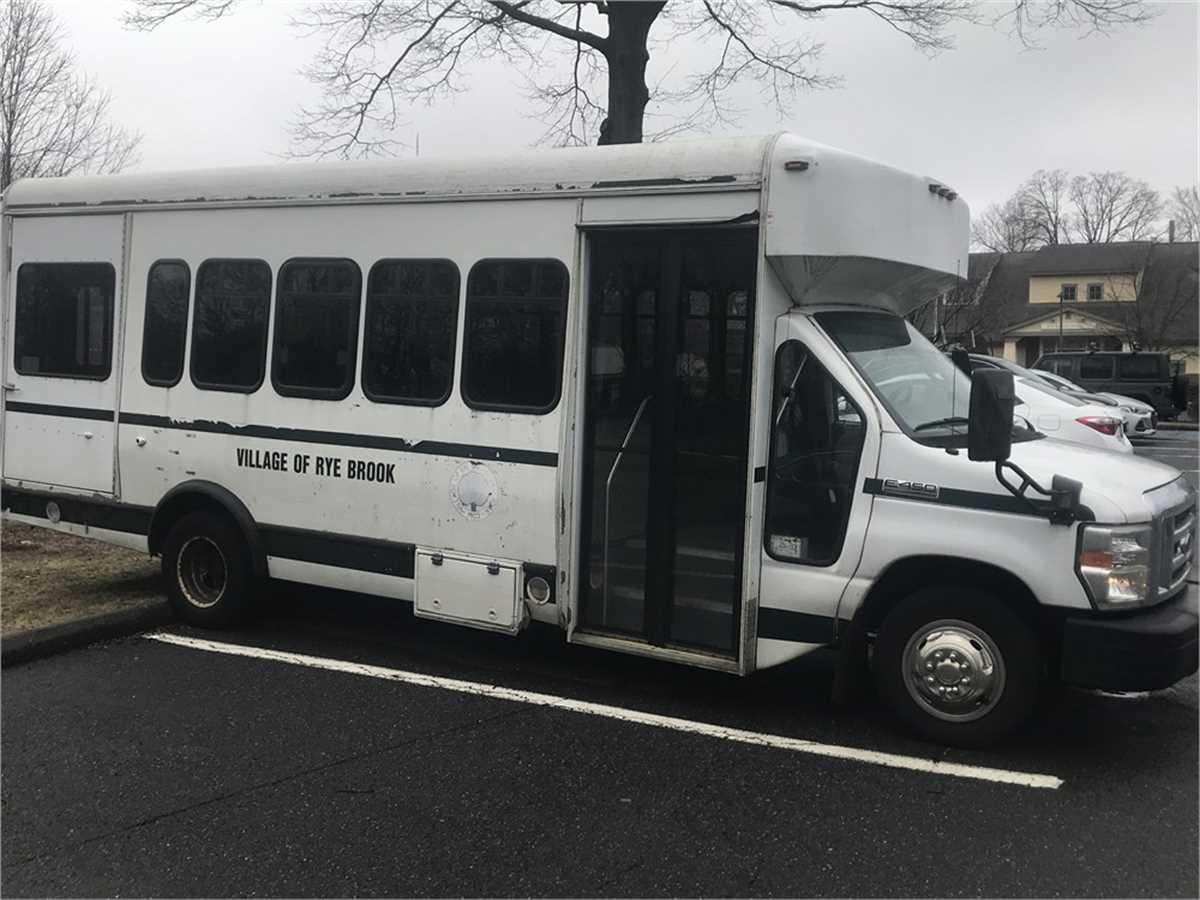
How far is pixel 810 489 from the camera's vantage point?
4898mm

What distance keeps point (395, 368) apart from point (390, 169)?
1124 millimetres

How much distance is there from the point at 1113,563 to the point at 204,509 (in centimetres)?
520

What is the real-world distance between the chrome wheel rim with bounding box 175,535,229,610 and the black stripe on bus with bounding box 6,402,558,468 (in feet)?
2.52

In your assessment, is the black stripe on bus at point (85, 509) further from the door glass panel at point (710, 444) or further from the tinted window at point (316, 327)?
the door glass panel at point (710, 444)

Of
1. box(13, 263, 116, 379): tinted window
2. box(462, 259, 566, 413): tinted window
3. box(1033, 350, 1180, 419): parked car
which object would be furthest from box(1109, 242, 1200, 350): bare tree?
box(13, 263, 116, 379): tinted window

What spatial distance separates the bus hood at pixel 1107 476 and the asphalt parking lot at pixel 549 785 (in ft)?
3.70

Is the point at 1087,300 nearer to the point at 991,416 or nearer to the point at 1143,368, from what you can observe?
the point at 1143,368

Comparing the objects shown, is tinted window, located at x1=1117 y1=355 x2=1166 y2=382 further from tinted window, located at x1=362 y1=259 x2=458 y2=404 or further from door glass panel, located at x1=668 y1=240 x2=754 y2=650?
tinted window, located at x1=362 y1=259 x2=458 y2=404

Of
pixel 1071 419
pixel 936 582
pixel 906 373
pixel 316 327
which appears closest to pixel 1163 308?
pixel 1071 419

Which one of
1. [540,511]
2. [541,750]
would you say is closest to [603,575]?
[540,511]

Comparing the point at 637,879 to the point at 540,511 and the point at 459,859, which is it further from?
the point at 540,511

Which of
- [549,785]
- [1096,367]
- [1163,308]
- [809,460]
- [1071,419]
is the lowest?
[549,785]

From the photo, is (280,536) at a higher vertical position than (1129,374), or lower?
lower

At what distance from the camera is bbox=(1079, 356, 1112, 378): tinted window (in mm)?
26078
